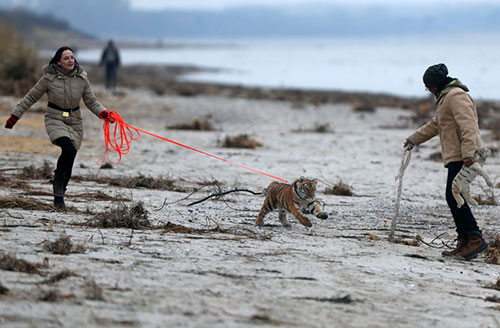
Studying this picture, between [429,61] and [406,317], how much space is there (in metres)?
75.0

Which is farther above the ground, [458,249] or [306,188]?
[306,188]

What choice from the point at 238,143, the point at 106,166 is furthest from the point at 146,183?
the point at 238,143

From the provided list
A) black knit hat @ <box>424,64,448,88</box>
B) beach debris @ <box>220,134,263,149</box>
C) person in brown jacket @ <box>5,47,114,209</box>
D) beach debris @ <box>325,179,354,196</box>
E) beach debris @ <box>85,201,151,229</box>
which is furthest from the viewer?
beach debris @ <box>220,134,263,149</box>

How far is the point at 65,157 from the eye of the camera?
27.9ft

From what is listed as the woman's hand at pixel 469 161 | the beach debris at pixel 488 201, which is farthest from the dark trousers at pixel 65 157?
the beach debris at pixel 488 201

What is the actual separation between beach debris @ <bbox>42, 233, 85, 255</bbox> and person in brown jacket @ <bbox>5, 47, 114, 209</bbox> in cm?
196

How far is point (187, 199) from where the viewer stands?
991cm

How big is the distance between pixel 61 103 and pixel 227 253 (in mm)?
2757

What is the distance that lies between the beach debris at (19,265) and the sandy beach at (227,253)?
0.03ft

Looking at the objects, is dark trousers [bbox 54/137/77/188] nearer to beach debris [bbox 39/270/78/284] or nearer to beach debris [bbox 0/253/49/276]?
beach debris [bbox 0/253/49/276]

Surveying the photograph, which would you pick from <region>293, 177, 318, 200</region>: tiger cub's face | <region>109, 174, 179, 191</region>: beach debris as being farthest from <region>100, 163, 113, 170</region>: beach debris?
<region>293, 177, 318, 200</region>: tiger cub's face

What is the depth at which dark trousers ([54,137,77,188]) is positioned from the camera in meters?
8.39

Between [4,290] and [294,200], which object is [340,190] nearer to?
[294,200]

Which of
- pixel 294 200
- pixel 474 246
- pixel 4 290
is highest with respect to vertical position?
pixel 294 200
